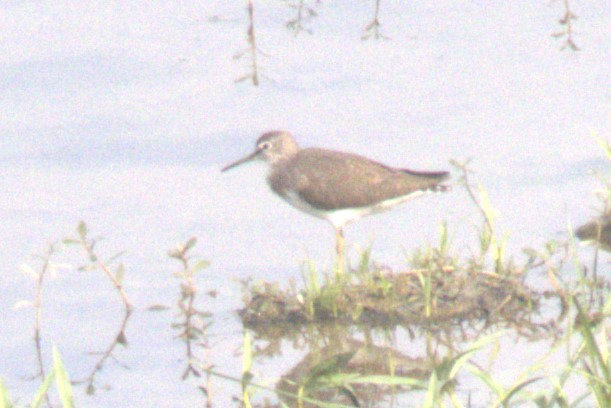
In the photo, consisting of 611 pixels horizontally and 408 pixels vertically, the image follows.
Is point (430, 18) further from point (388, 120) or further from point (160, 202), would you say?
point (160, 202)

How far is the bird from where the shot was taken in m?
9.76

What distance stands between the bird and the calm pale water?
15cm

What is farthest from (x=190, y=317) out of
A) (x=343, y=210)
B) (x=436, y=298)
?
(x=343, y=210)

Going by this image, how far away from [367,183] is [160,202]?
1211 millimetres

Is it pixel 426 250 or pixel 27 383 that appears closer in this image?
pixel 27 383

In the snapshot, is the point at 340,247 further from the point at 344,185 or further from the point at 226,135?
the point at 226,135

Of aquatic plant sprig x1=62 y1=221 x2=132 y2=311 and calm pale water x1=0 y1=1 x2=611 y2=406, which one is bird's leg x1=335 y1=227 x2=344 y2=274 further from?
aquatic plant sprig x1=62 y1=221 x2=132 y2=311

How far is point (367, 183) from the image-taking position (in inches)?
387

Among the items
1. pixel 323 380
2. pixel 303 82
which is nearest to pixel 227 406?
pixel 323 380

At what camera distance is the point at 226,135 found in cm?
1105

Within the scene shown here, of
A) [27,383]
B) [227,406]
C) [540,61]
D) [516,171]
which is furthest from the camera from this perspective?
[540,61]

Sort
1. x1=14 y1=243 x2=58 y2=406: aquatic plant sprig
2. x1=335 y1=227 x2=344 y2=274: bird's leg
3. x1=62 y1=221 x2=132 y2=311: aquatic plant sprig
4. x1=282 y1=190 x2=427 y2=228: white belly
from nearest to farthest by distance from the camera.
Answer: x1=14 y1=243 x2=58 y2=406: aquatic plant sprig < x1=62 y1=221 x2=132 y2=311: aquatic plant sprig < x1=335 y1=227 x2=344 y2=274: bird's leg < x1=282 y1=190 x2=427 y2=228: white belly

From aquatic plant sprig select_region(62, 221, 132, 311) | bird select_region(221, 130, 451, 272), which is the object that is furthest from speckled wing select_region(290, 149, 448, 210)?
aquatic plant sprig select_region(62, 221, 132, 311)

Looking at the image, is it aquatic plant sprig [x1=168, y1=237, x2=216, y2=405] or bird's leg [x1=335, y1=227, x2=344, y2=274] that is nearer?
aquatic plant sprig [x1=168, y1=237, x2=216, y2=405]
